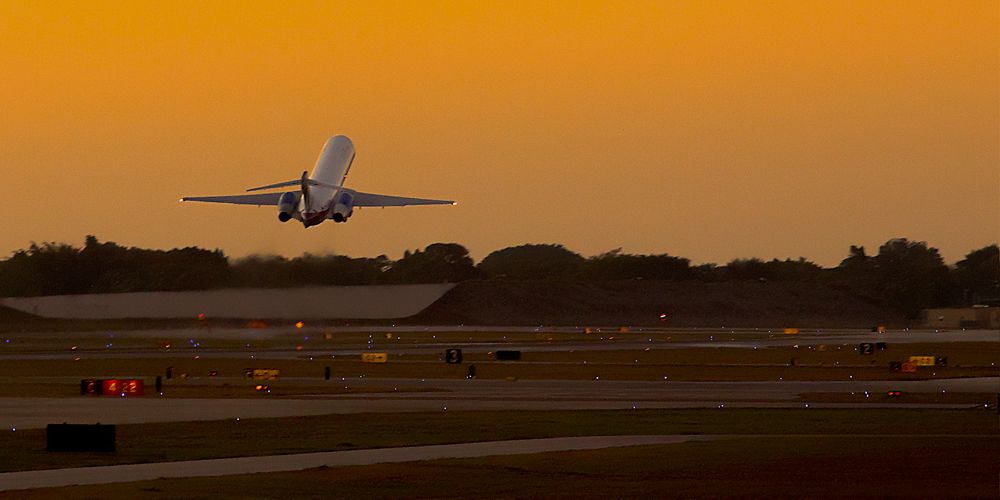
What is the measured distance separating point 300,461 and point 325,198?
2521 inches

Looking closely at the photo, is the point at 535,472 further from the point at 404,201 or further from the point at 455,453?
the point at 404,201

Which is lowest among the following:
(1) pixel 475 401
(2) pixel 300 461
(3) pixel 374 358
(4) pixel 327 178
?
(2) pixel 300 461

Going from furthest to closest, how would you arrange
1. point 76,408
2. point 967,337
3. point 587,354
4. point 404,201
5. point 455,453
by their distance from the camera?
point 967,337, point 587,354, point 404,201, point 76,408, point 455,453

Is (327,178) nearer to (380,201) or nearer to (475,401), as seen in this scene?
(380,201)

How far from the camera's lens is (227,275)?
127 meters

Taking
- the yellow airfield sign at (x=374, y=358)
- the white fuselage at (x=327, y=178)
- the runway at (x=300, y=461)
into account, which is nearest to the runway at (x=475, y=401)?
the runway at (x=300, y=461)

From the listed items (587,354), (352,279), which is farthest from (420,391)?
(352,279)

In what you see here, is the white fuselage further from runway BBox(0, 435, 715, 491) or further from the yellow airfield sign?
runway BBox(0, 435, 715, 491)

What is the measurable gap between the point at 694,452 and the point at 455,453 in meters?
6.38

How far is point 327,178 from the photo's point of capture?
118125 mm

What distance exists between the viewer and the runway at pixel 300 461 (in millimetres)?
39469

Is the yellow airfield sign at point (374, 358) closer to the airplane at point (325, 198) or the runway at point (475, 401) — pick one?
the airplane at point (325, 198)

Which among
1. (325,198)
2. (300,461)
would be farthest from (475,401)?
(325,198)

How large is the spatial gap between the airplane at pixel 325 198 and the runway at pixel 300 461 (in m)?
55.8
